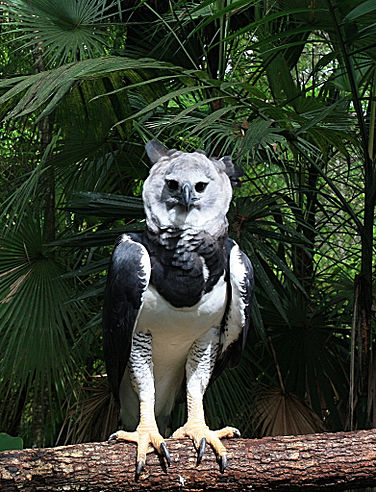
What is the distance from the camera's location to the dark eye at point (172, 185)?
173cm

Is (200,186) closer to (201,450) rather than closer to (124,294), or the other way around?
(124,294)

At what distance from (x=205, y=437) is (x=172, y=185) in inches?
26.6

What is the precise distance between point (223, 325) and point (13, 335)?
934 millimetres

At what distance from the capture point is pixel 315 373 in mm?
2615

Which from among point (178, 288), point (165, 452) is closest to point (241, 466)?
point (165, 452)

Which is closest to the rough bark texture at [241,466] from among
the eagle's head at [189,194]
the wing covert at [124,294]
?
the wing covert at [124,294]

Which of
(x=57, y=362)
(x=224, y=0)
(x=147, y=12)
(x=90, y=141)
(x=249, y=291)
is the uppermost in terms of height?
(x=147, y=12)

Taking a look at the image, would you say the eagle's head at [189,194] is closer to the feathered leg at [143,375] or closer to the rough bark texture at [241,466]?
the feathered leg at [143,375]

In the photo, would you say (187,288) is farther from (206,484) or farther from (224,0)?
(224,0)

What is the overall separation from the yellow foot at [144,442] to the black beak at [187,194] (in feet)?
1.99

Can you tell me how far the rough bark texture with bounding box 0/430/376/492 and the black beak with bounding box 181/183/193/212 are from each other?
637 mm

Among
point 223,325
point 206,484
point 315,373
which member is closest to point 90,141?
point 223,325

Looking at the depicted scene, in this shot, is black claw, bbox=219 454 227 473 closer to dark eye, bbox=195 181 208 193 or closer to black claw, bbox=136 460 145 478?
black claw, bbox=136 460 145 478

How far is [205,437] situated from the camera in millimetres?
1712
